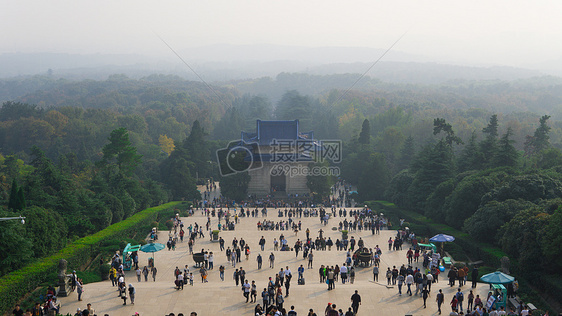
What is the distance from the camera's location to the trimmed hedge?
22172 mm

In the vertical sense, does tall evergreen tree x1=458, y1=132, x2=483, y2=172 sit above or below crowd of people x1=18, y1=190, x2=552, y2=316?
above

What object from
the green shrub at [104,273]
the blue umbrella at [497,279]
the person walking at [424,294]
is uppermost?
the blue umbrella at [497,279]

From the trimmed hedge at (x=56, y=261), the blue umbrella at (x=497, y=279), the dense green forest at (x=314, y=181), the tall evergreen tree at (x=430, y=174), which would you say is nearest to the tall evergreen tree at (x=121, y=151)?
the dense green forest at (x=314, y=181)

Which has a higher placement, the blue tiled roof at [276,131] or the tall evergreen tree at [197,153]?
the blue tiled roof at [276,131]

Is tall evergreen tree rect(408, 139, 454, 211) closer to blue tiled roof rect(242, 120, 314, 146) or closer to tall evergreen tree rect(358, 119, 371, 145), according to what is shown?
blue tiled roof rect(242, 120, 314, 146)

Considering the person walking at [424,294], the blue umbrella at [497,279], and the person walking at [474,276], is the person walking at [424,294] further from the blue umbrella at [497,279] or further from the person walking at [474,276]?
the person walking at [474,276]

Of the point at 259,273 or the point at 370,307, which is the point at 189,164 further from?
the point at 370,307

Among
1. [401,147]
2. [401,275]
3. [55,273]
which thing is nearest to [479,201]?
→ [401,275]

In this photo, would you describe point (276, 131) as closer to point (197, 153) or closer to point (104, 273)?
point (197, 153)

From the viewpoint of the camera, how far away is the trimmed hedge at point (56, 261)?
2217cm

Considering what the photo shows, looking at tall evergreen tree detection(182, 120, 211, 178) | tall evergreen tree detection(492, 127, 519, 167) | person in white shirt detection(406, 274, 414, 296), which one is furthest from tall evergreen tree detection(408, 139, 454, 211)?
tall evergreen tree detection(182, 120, 211, 178)

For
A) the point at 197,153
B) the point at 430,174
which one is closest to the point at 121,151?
the point at 197,153

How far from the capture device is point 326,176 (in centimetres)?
5606

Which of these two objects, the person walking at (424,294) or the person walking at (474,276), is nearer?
the person walking at (424,294)
